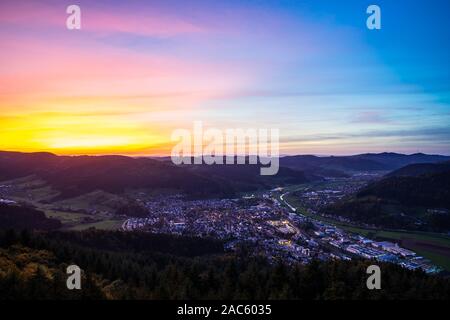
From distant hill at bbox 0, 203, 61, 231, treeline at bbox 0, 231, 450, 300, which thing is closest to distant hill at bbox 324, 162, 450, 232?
treeline at bbox 0, 231, 450, 300

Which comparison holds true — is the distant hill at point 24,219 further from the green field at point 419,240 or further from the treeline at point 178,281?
the green field at point 419,240

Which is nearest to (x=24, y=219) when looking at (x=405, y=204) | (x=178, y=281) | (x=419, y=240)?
(x=178, y=281)

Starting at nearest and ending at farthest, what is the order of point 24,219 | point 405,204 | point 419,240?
point 419,240, point 24,219, point 405,204

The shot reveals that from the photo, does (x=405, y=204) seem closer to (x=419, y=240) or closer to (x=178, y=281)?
(x=419, y=240)

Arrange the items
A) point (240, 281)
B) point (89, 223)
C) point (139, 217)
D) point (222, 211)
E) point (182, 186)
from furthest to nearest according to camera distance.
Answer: point (182, 186) < point (222, 211) < point (139, 217) < point (89, 223) < point (240, 281)

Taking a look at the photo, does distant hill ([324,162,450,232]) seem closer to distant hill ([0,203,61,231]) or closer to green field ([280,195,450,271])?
green field ([280,195,450,271])
